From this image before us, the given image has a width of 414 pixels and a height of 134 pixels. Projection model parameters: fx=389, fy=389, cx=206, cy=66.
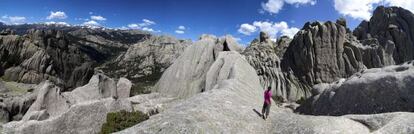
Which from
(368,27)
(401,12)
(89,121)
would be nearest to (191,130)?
(89,121)

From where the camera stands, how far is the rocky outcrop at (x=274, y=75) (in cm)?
15762

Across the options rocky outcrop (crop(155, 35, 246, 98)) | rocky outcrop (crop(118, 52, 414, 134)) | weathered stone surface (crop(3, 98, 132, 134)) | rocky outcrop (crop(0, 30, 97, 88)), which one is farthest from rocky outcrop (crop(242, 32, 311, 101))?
rocky outcrop (crop(118, 52, 414, 134))

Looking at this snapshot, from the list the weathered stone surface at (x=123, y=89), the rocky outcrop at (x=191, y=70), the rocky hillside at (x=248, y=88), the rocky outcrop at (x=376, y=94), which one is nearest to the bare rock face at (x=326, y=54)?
the rocky hillside at (x=248, y=88)

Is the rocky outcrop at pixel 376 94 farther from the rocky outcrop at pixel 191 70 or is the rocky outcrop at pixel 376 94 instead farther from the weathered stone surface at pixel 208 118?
the rocky outcrop at pixel 191 70

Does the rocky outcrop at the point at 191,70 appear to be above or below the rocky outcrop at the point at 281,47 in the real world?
below

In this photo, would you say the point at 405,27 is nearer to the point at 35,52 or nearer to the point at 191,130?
the point at 191,130

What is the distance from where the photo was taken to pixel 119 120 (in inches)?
1406

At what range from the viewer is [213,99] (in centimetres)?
3225

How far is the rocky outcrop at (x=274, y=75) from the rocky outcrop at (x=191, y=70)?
6131 centimetres

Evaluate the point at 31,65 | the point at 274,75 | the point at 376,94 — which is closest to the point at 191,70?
the point at 376,94

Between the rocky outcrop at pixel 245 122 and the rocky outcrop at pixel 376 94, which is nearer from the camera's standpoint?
the rocky outcrop at pixel 245 122

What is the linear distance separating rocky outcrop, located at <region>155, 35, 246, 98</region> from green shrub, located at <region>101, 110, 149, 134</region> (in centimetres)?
3622

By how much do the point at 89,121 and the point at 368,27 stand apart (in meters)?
157

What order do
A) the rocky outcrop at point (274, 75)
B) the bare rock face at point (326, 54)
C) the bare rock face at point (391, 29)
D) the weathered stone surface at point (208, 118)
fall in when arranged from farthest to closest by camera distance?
1. the rocky outcrop at point (274, 75)
2. the bare rock face at point (326, 54)
3. the bare rock face at point (391, 29)
4. the weathered stone surface at point (208, 118)
